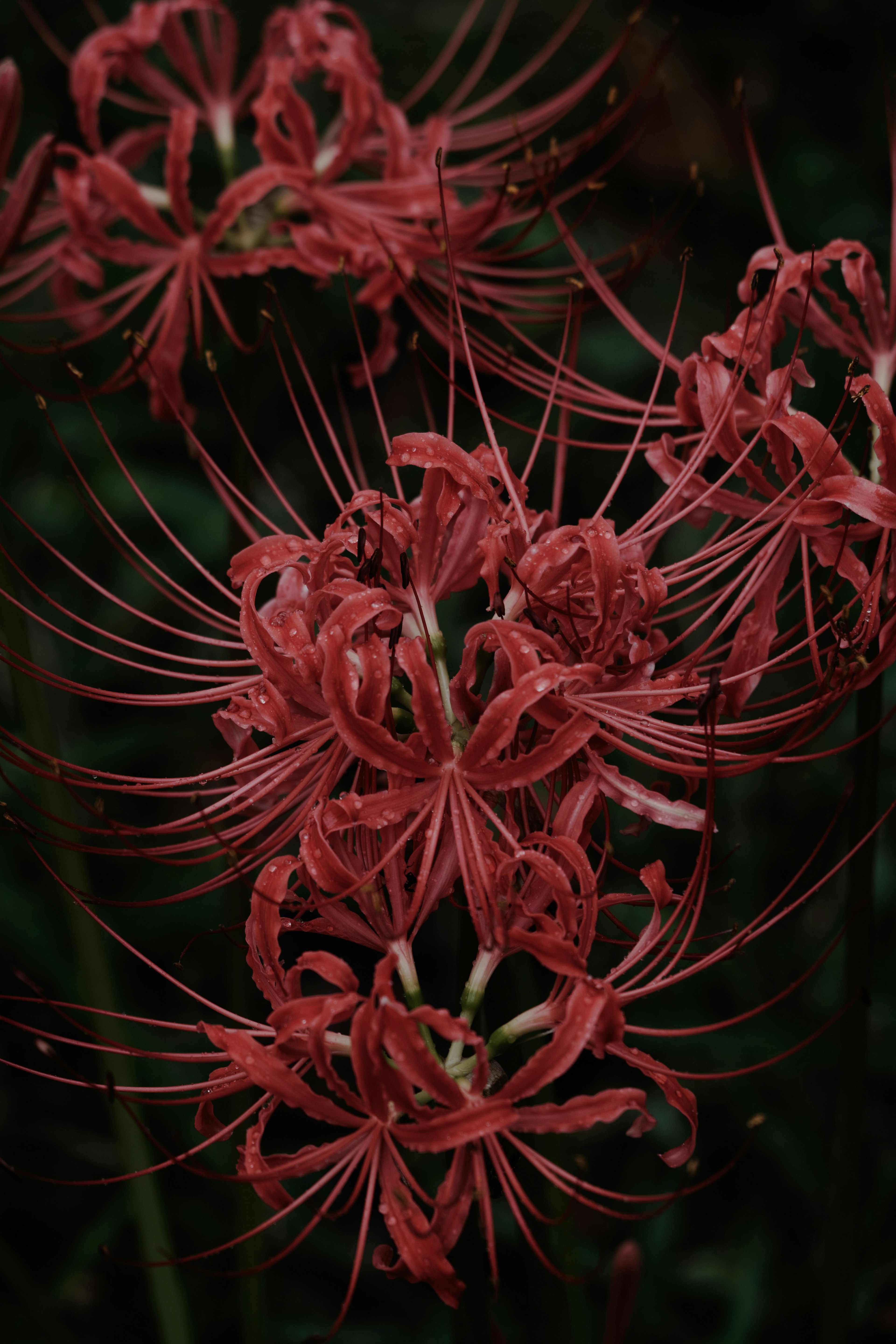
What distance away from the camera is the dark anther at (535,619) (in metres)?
0.73

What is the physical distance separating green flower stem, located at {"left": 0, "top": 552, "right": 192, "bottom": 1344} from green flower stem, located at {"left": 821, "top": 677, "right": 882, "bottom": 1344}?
0.54 metres

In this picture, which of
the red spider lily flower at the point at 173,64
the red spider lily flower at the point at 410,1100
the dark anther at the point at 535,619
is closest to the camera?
the red spider lily flower at the point at 410,1100

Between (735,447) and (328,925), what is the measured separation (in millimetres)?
424

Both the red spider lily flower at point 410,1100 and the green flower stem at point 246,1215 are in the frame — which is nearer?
the red spider lily flower at point 410,1100

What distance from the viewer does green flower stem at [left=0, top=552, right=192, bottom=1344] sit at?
3.38 ft

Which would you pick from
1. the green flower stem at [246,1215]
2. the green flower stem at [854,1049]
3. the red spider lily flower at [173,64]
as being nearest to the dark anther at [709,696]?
the green flower stem at [854,1049]

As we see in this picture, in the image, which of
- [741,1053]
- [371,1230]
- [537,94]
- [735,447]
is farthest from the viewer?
[537,94]

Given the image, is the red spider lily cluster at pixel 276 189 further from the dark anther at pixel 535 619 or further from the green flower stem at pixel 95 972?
the dark anther at pixel 535 619

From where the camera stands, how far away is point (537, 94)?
1.89 metres

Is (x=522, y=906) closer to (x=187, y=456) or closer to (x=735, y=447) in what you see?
(x=735, y=447)

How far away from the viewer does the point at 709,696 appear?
2.17ft

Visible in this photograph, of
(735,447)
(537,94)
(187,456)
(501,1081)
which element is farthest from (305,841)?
(537,94)

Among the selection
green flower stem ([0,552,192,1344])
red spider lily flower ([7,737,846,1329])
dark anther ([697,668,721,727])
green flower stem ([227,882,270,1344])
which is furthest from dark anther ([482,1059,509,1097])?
green flower stem ([0,552,192,1344])

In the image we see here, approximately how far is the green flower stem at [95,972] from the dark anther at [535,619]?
1.58 feet
